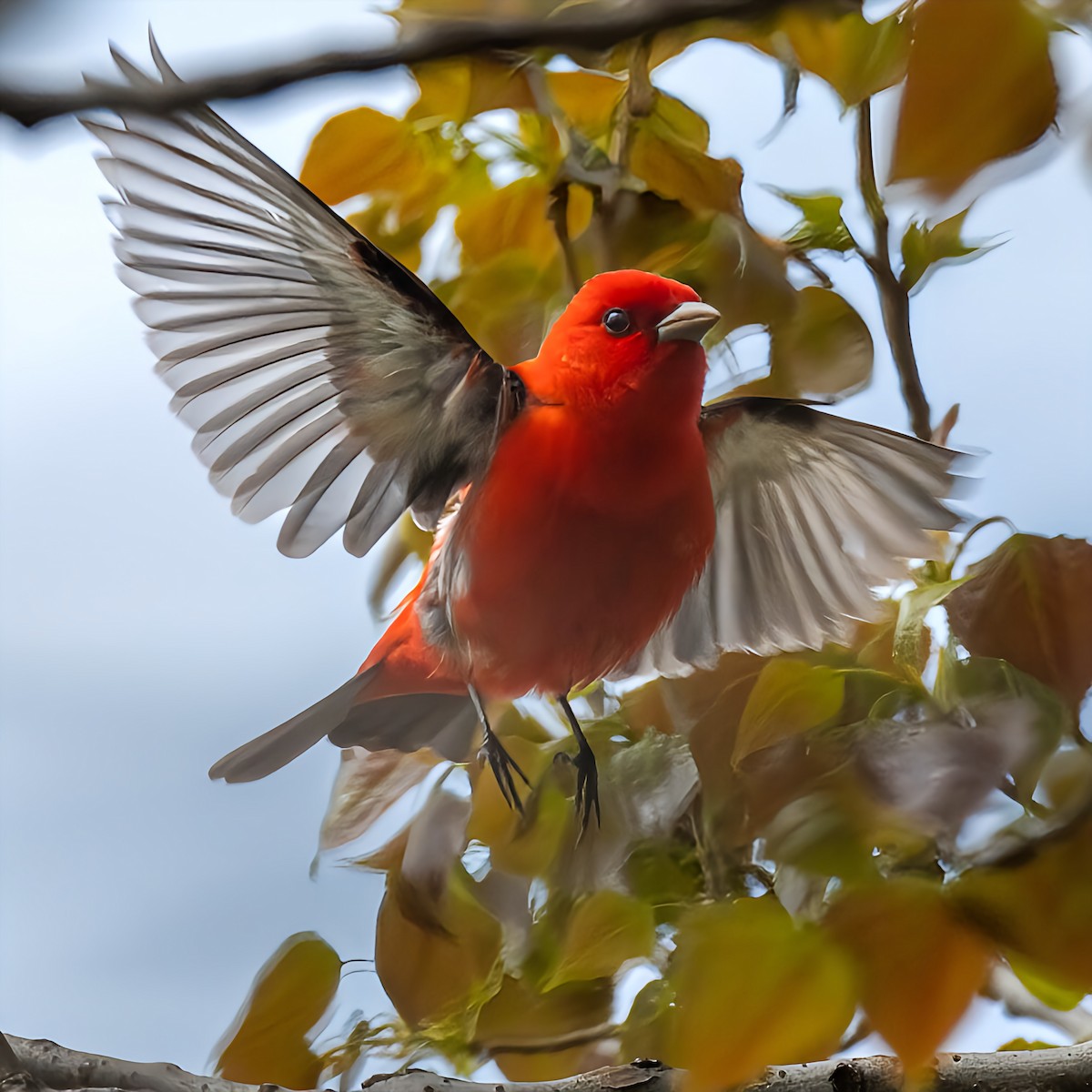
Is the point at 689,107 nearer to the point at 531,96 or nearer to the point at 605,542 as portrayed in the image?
the point at 531,96

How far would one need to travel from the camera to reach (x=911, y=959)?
0.26 metres

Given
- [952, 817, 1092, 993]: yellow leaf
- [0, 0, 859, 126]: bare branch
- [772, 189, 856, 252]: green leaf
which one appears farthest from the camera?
[772, 189, 856, 252]: green leaf

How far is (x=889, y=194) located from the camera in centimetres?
32

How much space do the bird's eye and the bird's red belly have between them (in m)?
0.03

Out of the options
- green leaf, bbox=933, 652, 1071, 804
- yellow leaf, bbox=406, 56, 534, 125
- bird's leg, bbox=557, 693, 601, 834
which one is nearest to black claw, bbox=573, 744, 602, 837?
bird's leg, bbox=557, 693, 601, 834

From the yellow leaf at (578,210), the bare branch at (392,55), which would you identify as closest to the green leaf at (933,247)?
the yellow leaf at (578,210)

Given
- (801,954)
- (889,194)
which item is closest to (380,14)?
(889,194)

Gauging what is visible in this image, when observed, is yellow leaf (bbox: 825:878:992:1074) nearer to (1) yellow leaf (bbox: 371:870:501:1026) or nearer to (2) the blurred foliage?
(2) the blurred foliage

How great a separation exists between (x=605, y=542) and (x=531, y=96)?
16 centimetres

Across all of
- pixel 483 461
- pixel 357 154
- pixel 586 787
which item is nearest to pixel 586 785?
pixel 586 787

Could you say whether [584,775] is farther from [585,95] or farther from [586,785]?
[585,95]

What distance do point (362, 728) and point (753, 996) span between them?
0.14 meters

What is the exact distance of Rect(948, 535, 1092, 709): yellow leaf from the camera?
29cm

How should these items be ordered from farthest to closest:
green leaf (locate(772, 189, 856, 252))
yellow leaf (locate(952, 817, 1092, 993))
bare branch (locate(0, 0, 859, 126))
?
green leaf (locate(772, 189, 856, 252))
yellow leaf (locate(952, 817, 1092, 993))
bare branch (locate(0, 0, 859, 126))
